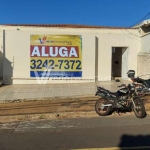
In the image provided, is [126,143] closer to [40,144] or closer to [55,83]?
[40,144]

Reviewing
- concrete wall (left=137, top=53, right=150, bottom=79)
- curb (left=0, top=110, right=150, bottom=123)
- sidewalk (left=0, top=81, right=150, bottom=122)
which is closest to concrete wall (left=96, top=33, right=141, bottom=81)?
concrete wall (left=137, top=53, right=150, bottom=79)

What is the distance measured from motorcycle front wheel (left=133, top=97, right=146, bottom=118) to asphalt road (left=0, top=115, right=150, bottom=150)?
154mm

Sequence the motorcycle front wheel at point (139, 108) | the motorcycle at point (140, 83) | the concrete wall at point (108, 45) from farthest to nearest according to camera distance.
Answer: the concrete wall at point (108, 45), the motorcycle at point (140, 83), the motorcycle front wheel at point (139, 108)

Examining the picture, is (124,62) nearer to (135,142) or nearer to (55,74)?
(55,74)

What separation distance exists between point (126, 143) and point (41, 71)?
11.5 m

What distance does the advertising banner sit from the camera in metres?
15.9

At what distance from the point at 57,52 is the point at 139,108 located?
9.52 metres

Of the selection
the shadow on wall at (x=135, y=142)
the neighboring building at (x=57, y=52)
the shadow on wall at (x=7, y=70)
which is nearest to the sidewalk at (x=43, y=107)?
the shadow on wall at (x=135, y=142)

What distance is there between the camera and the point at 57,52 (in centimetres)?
1598

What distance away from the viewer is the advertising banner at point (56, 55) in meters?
15.9

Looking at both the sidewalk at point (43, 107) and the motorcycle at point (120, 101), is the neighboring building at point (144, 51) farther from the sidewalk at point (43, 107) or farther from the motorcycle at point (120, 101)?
the motorcycle at point (120, 101)

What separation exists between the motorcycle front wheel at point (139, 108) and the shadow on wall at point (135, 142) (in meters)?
1.91

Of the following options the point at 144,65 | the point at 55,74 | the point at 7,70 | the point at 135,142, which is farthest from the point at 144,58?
the point at 135,142

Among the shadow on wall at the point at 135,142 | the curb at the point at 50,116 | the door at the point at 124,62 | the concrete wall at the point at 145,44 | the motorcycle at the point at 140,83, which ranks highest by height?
the concrete wall at the point at 145,44
